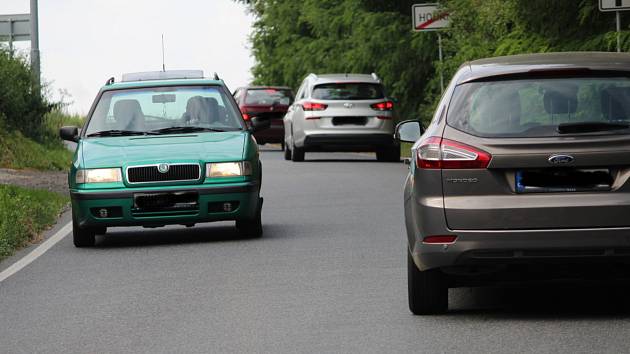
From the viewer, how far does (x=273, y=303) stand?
11.0 metres

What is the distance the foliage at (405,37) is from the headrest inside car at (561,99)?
12824 millimetres

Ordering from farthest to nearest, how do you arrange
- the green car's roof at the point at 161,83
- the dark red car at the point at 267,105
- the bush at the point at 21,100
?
the dark red car at the point at 267,105 < the bush at the point at 21,100 < the green car's roof at the point at 161,83

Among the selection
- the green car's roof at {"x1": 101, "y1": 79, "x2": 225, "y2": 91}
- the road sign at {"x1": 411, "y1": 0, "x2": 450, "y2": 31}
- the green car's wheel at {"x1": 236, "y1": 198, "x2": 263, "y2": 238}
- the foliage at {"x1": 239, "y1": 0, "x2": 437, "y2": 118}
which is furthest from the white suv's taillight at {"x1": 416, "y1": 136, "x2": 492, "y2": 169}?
the foliage at {"x1": 239, "y1": 0, "x2": 437, "y2": 118}

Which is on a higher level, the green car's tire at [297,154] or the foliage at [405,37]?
the foliage at [405,37]

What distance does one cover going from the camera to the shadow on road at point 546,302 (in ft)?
33.0

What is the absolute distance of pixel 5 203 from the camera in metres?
19.3

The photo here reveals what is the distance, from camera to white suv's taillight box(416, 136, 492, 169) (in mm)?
9414

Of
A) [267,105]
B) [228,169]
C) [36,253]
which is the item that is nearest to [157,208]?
[228,169]

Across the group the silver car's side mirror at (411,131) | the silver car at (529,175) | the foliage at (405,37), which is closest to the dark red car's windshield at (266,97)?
the foliage at (405,37)

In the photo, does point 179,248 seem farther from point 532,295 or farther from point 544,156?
point 544,156

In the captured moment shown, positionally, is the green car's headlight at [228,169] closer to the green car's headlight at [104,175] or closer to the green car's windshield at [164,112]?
the green car's headlight at [104,175]

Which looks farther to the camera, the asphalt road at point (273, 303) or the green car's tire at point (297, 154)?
the green car's tire at point (297, 154)

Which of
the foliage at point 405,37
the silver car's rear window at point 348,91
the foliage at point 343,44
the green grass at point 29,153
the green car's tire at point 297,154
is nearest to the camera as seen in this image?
the foliage at point 405,37

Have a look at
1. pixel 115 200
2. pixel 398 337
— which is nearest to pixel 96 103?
pixel 115 200
